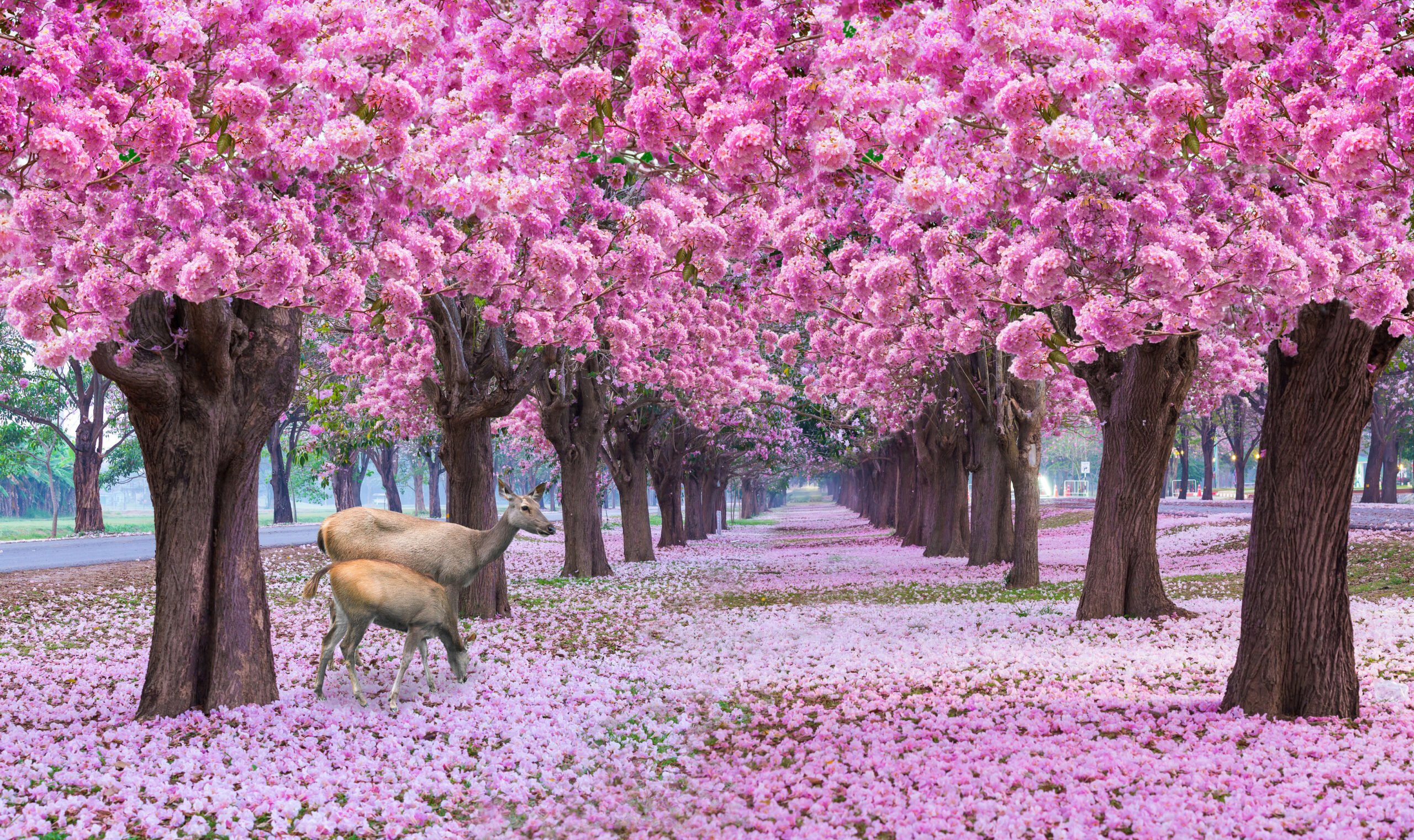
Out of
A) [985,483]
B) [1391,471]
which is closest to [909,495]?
[985,483]

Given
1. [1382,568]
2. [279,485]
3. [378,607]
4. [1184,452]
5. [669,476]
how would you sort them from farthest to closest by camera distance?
[1184,452]
[279,485]
[669,476]
[1382,568]
[378,607]

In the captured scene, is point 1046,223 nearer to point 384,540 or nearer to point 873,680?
point 873,680

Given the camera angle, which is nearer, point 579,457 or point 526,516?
point 526,516

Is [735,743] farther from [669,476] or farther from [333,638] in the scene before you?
[669,476]

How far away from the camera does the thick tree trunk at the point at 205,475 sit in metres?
8.24

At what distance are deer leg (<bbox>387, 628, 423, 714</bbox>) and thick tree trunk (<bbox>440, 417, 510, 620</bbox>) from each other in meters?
6.39

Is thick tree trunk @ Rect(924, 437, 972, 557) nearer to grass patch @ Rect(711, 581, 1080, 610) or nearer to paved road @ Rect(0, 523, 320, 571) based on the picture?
grass patch @ Rect(711, 581, 1080, 610)

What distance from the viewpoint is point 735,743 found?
834 centimetres

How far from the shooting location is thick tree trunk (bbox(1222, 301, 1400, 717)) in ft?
25.3

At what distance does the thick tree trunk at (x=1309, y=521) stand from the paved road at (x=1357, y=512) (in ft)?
31.9

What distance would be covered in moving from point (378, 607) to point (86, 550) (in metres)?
30.6

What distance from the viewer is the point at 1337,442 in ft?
25.5

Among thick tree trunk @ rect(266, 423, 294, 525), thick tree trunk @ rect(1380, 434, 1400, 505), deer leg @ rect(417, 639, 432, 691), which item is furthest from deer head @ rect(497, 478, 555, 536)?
thick tree trunk @ rect(1380, 434, 1400, 505)

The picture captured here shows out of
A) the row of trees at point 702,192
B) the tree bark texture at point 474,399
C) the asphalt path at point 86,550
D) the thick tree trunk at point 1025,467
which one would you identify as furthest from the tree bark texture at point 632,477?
the row of trees at point 702,192
